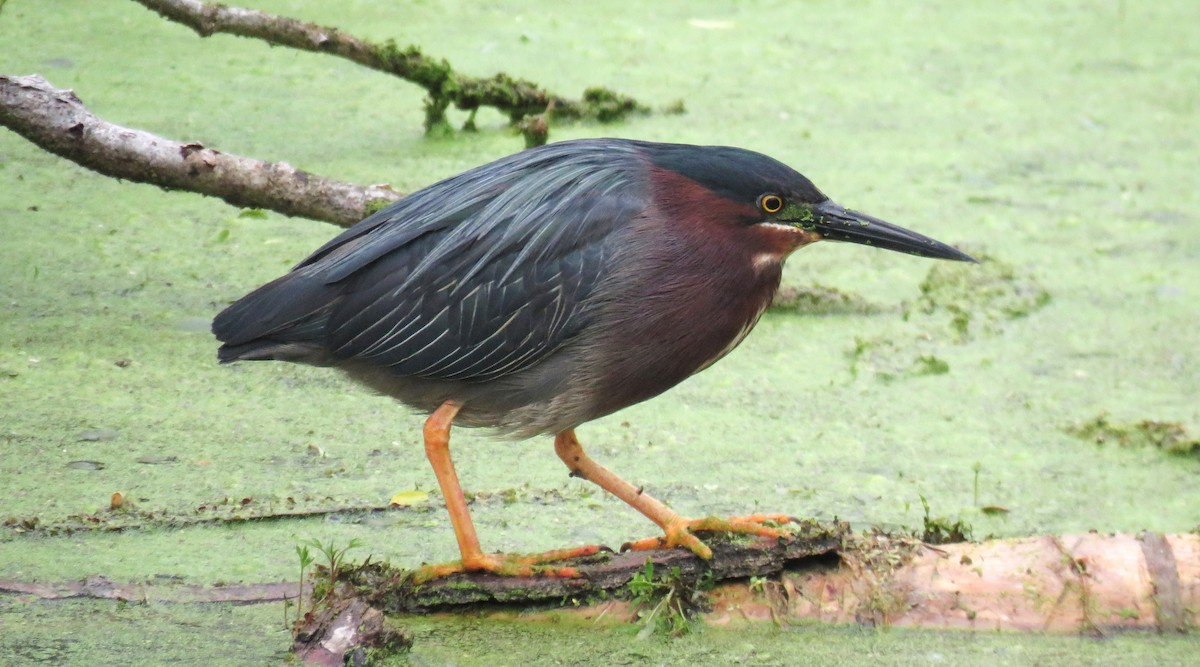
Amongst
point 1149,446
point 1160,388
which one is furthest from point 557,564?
point 1160,388

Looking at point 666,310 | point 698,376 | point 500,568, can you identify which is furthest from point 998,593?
point 698,376

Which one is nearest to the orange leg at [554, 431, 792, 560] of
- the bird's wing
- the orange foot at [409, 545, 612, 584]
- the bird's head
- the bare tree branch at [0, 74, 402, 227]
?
the orange foot at [409, 545, 612, 584]

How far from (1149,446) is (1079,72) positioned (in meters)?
3.90

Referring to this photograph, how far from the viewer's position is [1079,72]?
768 cm

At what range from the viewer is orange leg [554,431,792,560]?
324cm

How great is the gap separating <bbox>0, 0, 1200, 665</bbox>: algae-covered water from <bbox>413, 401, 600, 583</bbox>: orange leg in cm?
12

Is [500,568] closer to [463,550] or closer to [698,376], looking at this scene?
[463,550]

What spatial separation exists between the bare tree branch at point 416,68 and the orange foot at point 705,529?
9.27 feet

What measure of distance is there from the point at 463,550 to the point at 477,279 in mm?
598

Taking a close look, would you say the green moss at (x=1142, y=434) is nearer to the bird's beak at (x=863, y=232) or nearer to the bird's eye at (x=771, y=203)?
the bird's beak at (x=863, y=232)

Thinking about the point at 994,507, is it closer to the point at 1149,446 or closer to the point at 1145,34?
the point at 1149,446

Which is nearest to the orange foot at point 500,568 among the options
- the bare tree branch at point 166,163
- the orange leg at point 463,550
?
the orange leg at point 463,550

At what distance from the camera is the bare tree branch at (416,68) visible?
A: 207 inches

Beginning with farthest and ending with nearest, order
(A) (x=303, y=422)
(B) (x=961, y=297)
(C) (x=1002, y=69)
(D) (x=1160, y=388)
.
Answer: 1. (C) (x=1002, y=69)
2. (B) (x=961, y=297)
3. (D) (x=1160, y=388)
4. (A) (x=303, y=422)
